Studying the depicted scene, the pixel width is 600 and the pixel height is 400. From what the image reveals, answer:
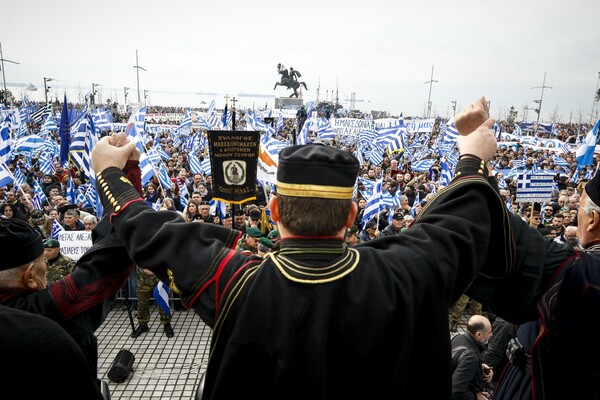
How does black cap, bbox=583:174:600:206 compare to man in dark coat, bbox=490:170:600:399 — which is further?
black cap, bbox=583:174:600:206

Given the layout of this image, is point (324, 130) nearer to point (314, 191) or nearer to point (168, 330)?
point (168, 330)

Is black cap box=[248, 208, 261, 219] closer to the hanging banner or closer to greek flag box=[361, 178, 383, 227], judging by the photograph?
the hanging banner

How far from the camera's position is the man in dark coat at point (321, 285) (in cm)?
129

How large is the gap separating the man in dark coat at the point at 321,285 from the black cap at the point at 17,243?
616mm

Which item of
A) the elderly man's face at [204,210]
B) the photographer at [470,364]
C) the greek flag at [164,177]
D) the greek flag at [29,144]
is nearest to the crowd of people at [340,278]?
the photographer at [470,364]

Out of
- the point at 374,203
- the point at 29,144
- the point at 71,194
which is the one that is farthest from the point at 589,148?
the point at 29,144

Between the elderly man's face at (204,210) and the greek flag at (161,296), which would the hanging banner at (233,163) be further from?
the elderly man's face at (204,210)

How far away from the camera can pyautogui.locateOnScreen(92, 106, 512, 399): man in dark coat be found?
129 centimetres

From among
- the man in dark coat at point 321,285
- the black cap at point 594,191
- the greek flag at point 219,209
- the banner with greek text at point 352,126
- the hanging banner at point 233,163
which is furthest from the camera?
the banner with greek text at point 352,126

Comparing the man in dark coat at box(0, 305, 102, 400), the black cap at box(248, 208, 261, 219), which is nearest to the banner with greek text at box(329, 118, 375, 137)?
the black cap at box(248, 208, 261, 219)

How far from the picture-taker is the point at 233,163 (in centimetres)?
718

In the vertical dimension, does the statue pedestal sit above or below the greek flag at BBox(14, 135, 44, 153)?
above

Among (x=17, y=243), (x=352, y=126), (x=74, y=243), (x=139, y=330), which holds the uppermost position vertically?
(x=352, y=126)

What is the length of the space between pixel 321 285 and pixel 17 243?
1.42m
